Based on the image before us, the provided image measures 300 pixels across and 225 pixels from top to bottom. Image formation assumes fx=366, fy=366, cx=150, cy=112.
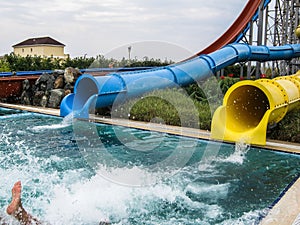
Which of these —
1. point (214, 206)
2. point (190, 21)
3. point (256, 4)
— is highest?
point (256, 4)

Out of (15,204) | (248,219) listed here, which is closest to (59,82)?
(248,219)

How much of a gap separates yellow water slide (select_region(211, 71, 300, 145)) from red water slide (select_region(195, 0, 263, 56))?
22.6ft

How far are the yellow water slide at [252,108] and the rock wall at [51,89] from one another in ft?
18.4

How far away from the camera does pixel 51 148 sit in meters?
5.92

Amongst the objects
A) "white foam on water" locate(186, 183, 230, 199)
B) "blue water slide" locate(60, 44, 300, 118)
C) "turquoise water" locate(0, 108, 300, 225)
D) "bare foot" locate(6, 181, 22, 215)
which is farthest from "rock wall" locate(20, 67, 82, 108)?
"bare foot" locate(6, 181, 22, 215)

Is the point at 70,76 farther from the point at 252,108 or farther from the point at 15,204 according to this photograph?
the point at 15,204

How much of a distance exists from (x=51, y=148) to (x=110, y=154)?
1.02 metres

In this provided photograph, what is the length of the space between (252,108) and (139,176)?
11.8 feet

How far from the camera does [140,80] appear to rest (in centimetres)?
886

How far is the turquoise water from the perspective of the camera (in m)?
3.43

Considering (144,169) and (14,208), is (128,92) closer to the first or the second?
(144,169)

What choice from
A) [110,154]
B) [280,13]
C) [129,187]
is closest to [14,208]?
[129,187]

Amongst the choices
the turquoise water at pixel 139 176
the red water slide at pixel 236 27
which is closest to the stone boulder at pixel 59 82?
the turquoise water at pixel 139 176

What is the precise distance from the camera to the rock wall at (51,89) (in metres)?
10.9
